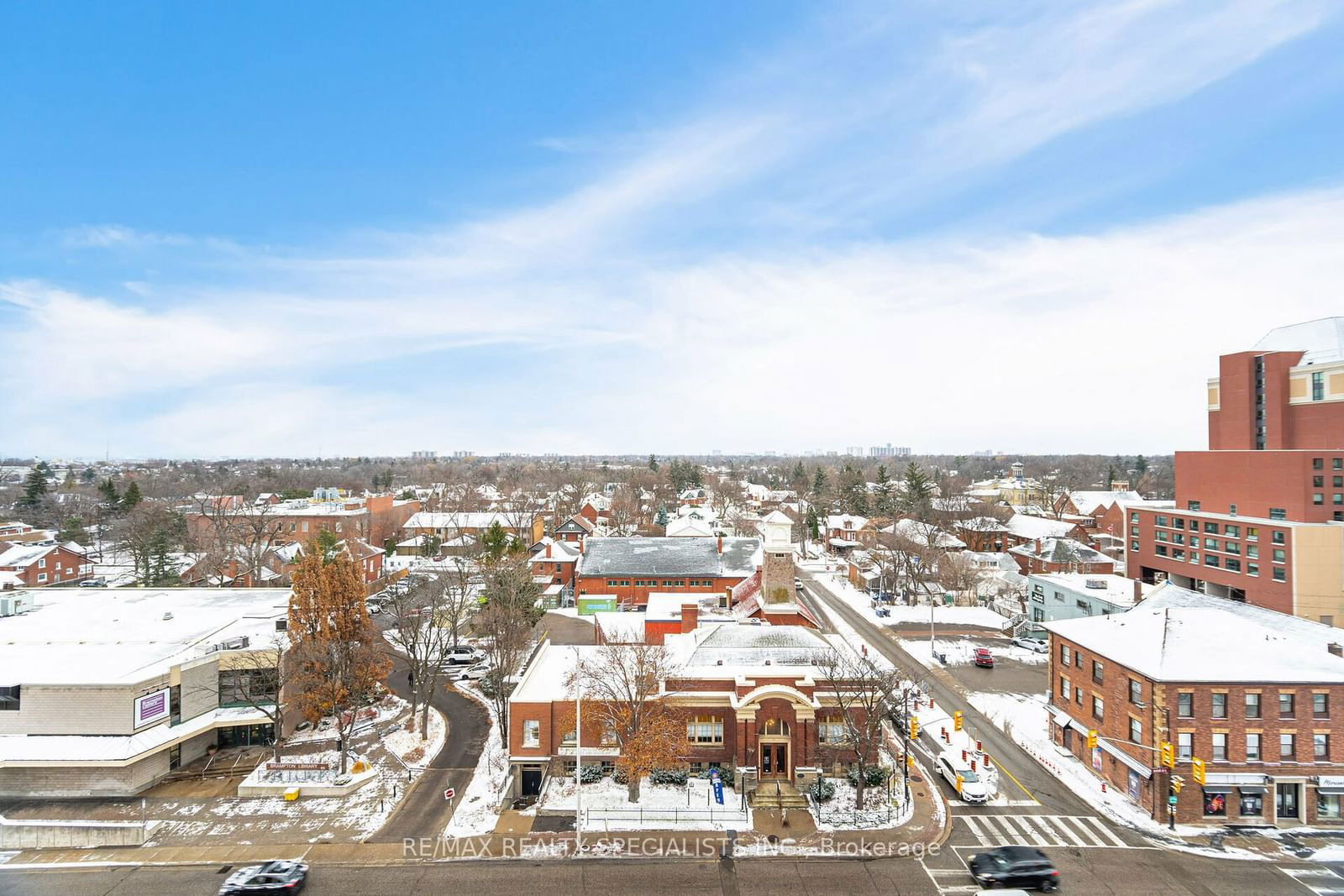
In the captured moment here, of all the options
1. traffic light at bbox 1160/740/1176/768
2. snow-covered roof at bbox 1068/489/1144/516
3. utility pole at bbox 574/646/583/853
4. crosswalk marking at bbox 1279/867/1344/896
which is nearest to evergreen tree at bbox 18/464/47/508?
utility pole at bbox 574/646/583/853

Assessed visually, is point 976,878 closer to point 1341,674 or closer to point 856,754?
point 856,754

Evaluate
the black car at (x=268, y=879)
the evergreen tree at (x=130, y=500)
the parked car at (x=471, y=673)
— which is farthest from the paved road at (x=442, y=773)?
the evergreen tree at (x=130, y=500)

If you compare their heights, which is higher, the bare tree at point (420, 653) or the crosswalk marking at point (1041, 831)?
the bare tree at point (420, 653)

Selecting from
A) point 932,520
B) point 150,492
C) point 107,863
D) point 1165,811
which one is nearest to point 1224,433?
point 932,520

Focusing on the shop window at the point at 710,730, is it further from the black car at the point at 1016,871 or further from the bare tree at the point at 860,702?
the black car at the point at 1016,871

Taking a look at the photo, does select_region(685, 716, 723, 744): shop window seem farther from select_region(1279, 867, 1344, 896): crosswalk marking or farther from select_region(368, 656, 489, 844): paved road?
select_region(1279, 867, 1344, 896): crosswalk marking
